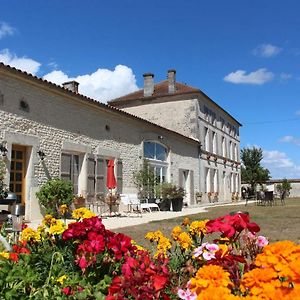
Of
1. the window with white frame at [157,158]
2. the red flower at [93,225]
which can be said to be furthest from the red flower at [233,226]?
the window with white frame at [157,158]

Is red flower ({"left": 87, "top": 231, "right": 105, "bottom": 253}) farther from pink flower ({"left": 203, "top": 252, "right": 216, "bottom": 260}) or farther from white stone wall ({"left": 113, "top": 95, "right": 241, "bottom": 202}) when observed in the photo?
white stone wall ({"left": 113, "top": 95, "right": 241, "bottom": 202})

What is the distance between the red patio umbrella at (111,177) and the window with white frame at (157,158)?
146 inches

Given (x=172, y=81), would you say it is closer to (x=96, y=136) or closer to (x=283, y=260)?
(x=96, y=136)

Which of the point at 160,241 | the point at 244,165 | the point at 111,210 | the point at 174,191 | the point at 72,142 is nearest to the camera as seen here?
the point at 160,241

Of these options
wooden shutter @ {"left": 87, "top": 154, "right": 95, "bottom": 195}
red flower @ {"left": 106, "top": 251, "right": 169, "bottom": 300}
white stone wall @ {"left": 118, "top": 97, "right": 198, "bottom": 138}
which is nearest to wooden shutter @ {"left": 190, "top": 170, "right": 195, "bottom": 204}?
white stone wall @ {"left": 118, "top": 97, "right": 198, "bottom": 138}

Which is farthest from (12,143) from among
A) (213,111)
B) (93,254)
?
(213,111)

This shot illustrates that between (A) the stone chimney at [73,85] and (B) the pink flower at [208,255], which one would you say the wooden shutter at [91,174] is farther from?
(B) the pink flower at [208,255]

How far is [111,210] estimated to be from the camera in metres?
14.5

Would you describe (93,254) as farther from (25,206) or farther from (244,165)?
(244,165)

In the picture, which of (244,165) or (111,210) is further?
(244,165)

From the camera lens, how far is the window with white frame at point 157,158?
18.1 metres

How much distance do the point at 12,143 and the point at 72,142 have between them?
2.62m

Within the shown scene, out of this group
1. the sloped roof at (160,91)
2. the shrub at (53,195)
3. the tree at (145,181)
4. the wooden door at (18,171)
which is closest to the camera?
the wooden door at (18,171)

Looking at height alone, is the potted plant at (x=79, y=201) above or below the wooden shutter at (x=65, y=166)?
below
